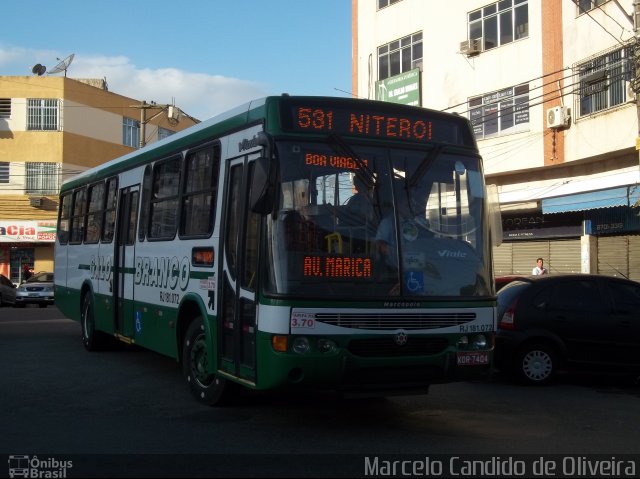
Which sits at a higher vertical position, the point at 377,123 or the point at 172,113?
the point at 172,113

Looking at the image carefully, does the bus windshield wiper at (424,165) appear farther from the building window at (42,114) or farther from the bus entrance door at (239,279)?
the building window at (42,114)

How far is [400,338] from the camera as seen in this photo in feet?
21.9

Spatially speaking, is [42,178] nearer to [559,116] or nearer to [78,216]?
[78,216]

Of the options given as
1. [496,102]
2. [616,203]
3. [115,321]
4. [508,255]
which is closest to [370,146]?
[115,321]

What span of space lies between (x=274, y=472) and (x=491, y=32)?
21.1 m

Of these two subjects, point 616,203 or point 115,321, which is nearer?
point 115,321

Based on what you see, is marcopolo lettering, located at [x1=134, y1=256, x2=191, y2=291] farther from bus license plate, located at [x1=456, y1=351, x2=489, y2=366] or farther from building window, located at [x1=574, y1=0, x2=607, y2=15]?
building window, located at [x1=574, y1=0, x2=607, y2=15]

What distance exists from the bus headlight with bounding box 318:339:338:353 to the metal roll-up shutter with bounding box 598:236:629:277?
54.9 ft

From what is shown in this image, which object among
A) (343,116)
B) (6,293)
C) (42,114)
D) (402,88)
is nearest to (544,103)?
(402,88)

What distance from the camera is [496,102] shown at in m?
23.5

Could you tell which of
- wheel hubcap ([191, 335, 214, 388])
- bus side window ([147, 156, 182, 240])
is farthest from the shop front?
wheel hubcap ([191, 335, 214, 388])

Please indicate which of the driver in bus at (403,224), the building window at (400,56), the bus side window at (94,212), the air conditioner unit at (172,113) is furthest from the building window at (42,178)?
the driver in bus at (403,224)

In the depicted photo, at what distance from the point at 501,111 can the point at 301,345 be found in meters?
18.5

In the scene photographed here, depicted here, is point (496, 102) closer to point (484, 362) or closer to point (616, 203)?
point (616, 203)
